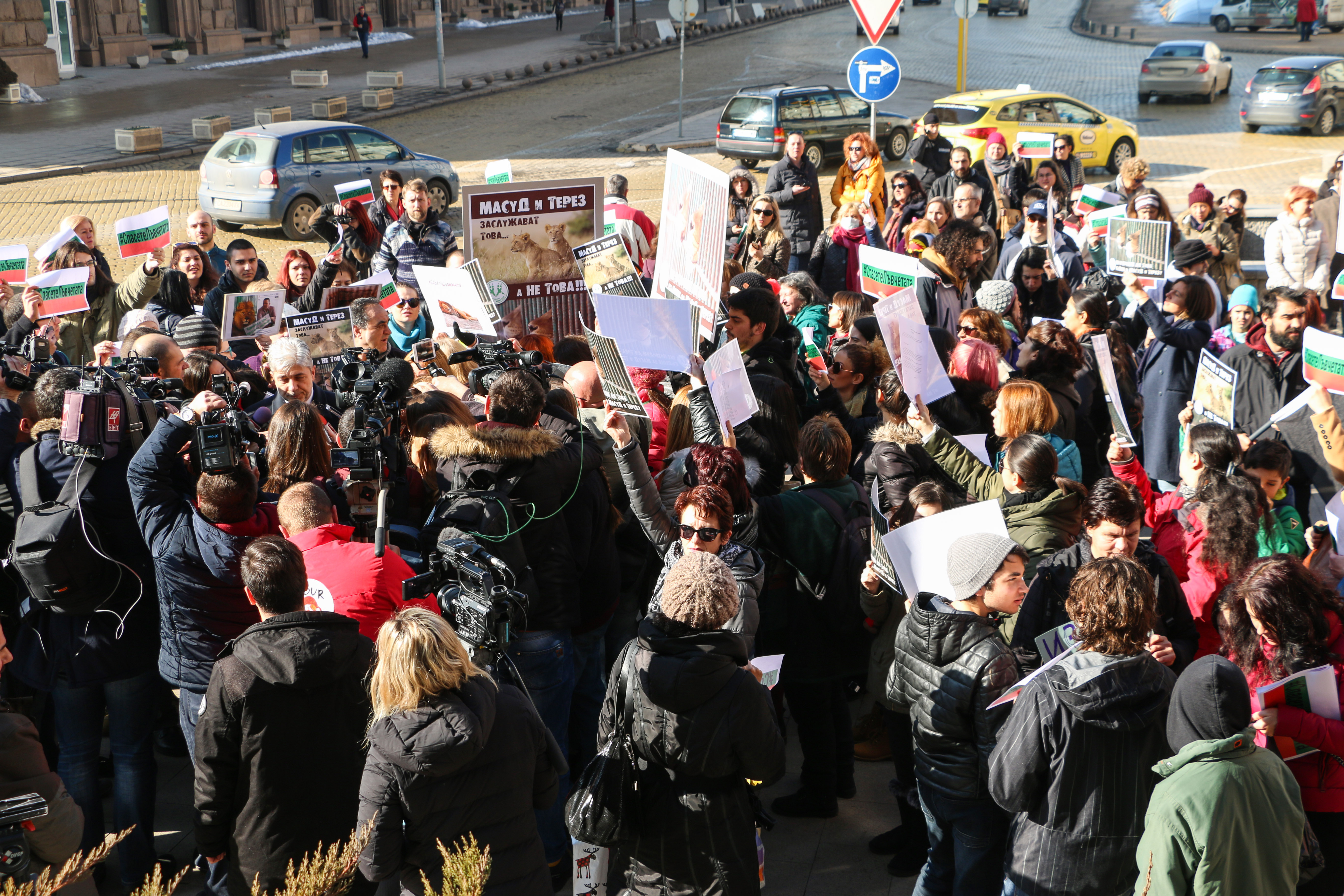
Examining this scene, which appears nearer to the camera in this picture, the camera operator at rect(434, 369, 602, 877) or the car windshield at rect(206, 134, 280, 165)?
the camera operator at rect(434, 369, 602, 877)

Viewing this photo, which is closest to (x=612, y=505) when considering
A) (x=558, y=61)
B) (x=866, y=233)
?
(x=866, y=233)

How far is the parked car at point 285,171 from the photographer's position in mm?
17469

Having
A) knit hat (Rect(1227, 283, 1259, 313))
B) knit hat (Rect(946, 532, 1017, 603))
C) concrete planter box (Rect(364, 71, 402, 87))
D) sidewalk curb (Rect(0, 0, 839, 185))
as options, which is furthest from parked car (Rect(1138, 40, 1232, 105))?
knit hat (Rect(946, 532, 1017, 603))

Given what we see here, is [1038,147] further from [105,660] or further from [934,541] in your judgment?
[105,660]

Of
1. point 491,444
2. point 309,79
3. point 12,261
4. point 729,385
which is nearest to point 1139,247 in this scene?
point 729,385

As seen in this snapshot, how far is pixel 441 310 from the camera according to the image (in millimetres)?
7125

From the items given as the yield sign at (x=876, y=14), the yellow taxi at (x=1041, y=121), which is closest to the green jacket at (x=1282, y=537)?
the yield sign at (x=876, y=14)

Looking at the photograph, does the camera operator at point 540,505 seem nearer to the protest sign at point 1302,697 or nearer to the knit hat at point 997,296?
the protest sign at point 1302,697

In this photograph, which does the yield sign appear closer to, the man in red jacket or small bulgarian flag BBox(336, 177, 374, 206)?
small bulgarian flag BBox(336, 177, 374, 206)

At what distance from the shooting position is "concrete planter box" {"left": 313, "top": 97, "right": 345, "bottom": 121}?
27844mm

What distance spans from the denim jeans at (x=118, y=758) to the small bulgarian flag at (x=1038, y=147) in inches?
428

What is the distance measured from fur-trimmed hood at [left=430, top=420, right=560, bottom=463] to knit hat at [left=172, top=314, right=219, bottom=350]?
302 cm

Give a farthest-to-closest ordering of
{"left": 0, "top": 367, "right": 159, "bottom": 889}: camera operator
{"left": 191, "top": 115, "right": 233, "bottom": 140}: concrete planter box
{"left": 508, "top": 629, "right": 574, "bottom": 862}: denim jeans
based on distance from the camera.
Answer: {"left": 191, "top": 115, "right": 233, "bottom": 140}: concrete planter box < {"left": 508, "top": 629, "right": 574, "bottom": 862}: denim jeans < {"left": 0, "top": 367, "right": 159, "bottom": 889}: camera operator

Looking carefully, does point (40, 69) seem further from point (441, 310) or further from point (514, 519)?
point (514, 519)
